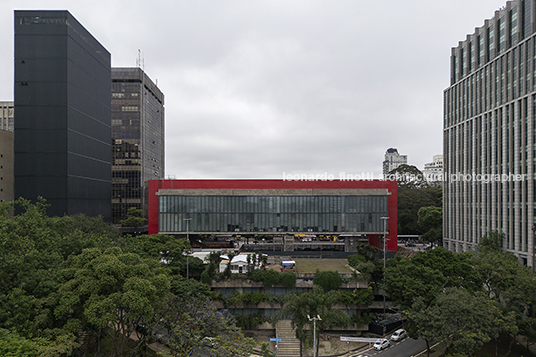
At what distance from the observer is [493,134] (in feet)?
187

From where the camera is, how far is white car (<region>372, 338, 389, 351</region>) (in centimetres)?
3294

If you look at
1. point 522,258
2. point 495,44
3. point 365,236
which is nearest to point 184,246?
point 365,236

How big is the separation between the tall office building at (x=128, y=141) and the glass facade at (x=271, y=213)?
38582mm

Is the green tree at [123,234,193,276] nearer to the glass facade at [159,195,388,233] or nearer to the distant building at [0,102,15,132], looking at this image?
the glass facade at [159,195,388,233]

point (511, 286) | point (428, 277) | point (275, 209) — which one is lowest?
point (511, 286)

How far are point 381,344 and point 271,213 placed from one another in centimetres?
3607

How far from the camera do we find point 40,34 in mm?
54812

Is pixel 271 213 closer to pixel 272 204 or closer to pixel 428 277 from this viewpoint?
pixel 272 204

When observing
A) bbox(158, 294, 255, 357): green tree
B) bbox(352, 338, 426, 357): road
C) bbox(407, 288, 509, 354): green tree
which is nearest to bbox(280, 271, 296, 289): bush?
bbox(352, 338, 426, 357): road

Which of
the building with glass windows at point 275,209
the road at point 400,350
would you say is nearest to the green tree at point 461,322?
the road at point 400,350

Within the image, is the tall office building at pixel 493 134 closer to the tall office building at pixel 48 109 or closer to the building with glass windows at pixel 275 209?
the building with glass windows at pixel 275 209

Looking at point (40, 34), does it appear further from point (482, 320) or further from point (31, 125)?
point (482, 320)

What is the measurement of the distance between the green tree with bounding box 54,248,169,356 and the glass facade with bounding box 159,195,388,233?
43559mm

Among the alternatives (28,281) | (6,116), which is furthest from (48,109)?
(6,116)
